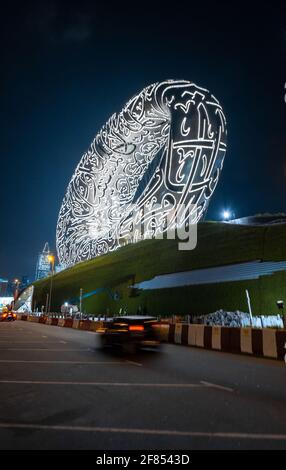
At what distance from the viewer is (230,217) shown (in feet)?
224

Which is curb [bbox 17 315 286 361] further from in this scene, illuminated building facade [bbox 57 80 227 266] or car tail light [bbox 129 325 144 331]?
illuminated building facade [bbox 57 80 227 266]

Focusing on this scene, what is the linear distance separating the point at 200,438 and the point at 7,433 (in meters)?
2.10

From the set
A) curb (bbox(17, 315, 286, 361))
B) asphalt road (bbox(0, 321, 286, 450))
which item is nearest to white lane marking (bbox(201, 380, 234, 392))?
asphalt road (bbox(0, 321, 286, 450))

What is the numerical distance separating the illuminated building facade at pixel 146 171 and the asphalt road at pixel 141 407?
2978cm

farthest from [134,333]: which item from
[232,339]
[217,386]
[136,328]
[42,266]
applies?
[42,266]

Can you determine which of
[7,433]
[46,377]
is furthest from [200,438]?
[46,377]

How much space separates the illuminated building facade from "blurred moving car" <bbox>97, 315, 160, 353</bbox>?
2592cm

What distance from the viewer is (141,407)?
5074mm

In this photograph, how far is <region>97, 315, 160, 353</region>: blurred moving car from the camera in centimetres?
1173

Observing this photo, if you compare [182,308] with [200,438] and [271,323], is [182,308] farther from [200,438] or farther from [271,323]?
[200,438]

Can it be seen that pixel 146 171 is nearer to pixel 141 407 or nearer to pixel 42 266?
pixel 141 407

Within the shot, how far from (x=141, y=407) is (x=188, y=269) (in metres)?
30.5

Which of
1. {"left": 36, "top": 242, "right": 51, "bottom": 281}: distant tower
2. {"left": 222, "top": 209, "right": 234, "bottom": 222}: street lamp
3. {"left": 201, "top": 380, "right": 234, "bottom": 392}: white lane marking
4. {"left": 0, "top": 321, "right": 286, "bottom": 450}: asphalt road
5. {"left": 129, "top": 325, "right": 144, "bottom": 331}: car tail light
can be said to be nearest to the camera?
{"left": 0, "top": 321, "right": 286, "bottom": 450}: asphalt road
